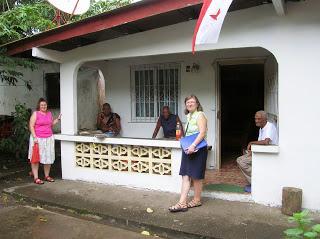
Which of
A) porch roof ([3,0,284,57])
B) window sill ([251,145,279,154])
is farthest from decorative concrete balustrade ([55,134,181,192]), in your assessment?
porch roof ([3,0,284,57])

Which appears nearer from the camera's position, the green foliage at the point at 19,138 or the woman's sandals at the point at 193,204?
the woman's sandals at the point at 193,204

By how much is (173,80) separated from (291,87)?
3.52 m

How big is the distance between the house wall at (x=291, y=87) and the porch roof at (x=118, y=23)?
34cm

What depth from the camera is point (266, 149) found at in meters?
5.37

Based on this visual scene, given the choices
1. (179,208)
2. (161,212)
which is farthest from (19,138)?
(179,208)

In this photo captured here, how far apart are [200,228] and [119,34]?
3683 millimetres

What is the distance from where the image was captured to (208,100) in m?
7.83

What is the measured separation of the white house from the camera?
5168mm

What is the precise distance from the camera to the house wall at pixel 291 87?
5098mm

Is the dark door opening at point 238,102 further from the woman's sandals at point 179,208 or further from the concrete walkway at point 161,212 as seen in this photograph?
the woman's sandals at point 179,208

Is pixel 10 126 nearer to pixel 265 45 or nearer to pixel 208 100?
pixel 208 100

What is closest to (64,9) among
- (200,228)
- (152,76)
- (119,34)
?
(119,34)

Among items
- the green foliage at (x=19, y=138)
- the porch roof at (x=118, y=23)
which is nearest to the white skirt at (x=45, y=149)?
the porch roof at (x=118, y=23)

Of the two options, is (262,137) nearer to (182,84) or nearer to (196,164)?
(196,164)
